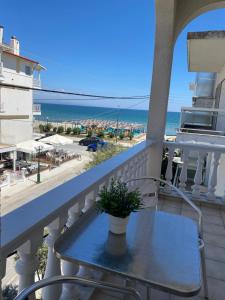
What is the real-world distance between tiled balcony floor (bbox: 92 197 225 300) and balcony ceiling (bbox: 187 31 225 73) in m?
2.66

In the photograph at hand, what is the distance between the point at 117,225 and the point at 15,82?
6084mm

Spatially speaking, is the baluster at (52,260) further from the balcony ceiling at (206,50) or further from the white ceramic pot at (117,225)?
the balcony ceiling at (206,50)

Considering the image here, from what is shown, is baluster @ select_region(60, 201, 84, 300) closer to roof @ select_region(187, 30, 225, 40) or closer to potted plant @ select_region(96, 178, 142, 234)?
potted plant @ select_region(96, 178, 142, 234)

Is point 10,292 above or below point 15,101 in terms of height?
below

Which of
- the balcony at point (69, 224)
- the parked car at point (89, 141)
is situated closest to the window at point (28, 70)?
the balcony at point (69, 224)

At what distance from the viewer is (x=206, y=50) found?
15.3ft

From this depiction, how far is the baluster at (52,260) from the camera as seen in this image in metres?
0.93

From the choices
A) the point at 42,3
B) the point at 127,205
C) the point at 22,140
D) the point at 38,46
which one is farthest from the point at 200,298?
the point at 38,46

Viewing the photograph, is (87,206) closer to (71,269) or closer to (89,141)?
(71,269)

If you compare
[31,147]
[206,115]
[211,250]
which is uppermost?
[206,115]

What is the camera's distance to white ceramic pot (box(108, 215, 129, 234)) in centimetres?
96

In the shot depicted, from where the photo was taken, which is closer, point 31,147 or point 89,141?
point 31,147

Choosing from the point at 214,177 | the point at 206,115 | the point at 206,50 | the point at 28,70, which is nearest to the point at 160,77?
the point at 214,177

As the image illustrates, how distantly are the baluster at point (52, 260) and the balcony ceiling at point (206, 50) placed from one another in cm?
394
